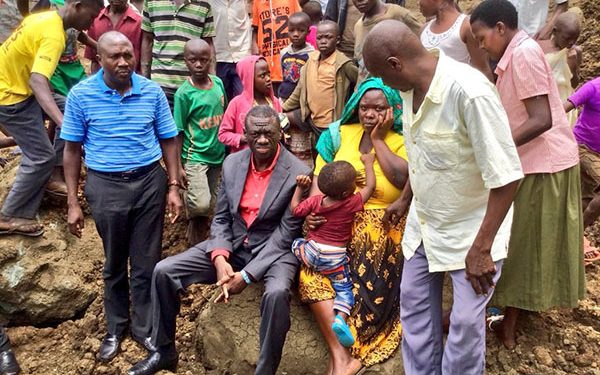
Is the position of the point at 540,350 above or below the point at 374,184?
below

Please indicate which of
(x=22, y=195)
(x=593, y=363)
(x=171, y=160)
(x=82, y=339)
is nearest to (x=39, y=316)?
(x=82, y=339)

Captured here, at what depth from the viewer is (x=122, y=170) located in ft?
12.0

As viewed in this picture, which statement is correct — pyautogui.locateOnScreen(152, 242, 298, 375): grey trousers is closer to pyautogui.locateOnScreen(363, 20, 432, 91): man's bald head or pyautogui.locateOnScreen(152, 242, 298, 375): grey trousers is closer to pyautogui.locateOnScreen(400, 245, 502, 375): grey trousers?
pyautogui.locateOnScreen(400, 245, 502, 375): grey trousers

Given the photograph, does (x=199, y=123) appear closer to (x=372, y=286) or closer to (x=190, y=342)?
(x=190, y=342)

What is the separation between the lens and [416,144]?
2.46 m

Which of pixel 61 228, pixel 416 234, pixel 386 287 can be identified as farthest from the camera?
A: pixel 61 228

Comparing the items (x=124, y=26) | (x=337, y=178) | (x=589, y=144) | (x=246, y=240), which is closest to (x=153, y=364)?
(x=246, y=240)

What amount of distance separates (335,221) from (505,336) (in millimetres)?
1325

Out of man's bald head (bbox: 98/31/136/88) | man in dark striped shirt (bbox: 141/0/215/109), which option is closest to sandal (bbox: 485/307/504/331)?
man's bald head (bbox: 98/31/136/88)

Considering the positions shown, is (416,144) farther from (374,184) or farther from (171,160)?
(171,160)

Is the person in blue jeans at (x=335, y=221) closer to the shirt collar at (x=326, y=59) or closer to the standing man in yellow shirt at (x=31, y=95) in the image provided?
the shirt collar at (x=326, y=59)

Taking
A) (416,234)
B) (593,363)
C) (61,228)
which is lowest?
(61,228)

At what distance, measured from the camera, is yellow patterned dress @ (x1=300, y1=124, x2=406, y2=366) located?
3.38 m

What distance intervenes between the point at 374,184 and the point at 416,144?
1.03 meters
